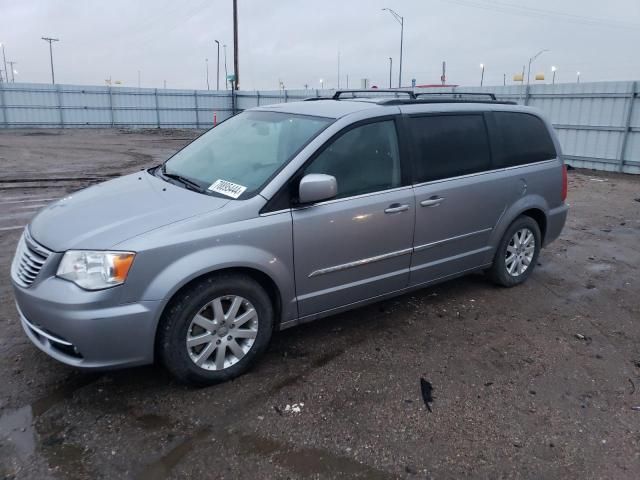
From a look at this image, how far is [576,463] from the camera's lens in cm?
273

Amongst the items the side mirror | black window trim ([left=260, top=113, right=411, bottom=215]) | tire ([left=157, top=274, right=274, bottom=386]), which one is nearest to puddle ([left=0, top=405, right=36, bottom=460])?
tire ([left=157, top=274, right=274, bottom=386])

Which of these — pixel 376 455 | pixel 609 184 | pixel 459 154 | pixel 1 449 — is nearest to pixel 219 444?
pixel 376 455

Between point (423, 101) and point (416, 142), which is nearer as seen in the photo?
point (416, 142)

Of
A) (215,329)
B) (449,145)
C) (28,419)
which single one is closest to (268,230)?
(215,329)

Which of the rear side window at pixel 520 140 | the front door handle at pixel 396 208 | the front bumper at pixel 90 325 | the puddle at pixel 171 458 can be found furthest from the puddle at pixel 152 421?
the rear side window at pixel 520 140

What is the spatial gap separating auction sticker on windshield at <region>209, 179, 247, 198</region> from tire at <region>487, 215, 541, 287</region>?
2697 millimetres

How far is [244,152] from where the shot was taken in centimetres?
396

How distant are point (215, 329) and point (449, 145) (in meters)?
2.49

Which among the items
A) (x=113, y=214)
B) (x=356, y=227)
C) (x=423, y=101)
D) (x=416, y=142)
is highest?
(x=423, y=101)

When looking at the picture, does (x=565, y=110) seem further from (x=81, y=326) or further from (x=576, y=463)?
(x=81, y=326)

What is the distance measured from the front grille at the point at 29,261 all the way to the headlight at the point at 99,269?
25 centimetres

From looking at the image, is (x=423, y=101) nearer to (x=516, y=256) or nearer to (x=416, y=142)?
(x=416, y=142)

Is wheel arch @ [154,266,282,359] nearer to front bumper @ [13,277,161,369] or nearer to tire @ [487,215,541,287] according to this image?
front bumper @ [13,277,161,369]

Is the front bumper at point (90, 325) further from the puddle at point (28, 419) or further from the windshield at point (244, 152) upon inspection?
the windshield at point (244, 152)
